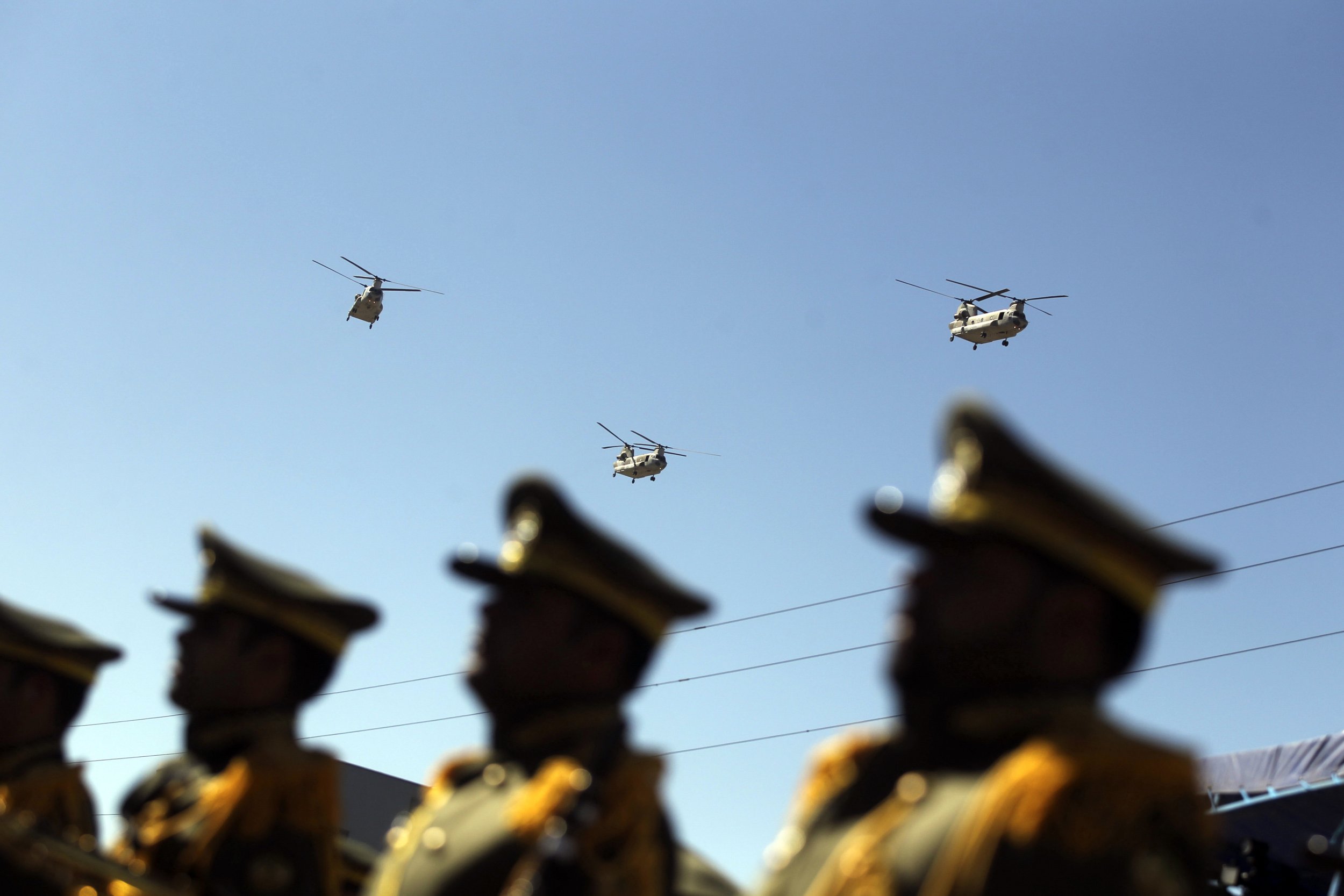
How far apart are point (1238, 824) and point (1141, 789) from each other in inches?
486

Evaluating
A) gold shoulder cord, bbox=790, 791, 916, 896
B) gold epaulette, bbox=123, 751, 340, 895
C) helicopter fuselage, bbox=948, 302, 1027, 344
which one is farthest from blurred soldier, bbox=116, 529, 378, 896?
helicopter fuselage, bbox=948, 302, 1027, 344

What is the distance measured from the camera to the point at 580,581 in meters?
4.79

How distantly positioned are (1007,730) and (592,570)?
5.69 ft

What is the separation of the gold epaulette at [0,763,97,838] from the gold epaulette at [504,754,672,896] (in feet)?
9.36

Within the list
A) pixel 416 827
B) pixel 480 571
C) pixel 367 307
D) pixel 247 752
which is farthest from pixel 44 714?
pixel 367 307

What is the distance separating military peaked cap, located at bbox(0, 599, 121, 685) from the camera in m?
6.66

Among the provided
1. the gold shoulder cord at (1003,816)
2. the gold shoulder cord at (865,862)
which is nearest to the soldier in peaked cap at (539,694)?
the gold shoulder cord at (865,862)

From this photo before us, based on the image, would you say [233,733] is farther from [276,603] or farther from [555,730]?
[555,730]

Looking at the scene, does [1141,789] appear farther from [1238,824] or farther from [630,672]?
[1238,824]

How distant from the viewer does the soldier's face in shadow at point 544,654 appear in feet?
15.6

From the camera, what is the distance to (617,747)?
436 cm

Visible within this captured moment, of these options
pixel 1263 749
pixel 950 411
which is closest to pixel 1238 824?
pixel 1263 749

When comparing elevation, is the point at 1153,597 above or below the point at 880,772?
above

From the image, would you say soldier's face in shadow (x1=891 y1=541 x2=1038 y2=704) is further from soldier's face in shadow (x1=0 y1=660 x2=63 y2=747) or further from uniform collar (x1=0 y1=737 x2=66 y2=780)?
soldier's face in shadow (x1=0 y1=660 x2=63 y2=747)
